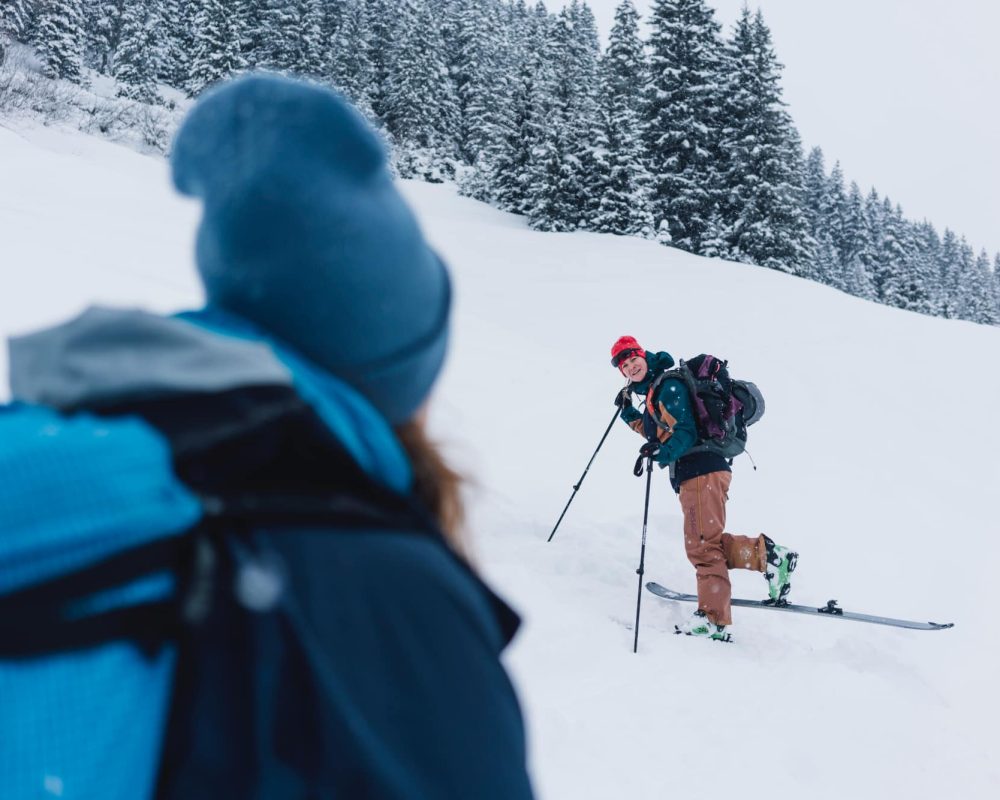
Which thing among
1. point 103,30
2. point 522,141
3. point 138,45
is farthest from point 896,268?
point 103,30

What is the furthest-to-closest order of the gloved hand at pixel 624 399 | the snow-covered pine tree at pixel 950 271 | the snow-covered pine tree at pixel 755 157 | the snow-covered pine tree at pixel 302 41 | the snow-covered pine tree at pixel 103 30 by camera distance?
the snow-covered pine tree at pixel 950 271, the snow-covered pine tree at pixel 103 30, the snow-covered pine tree at pixel 302 41, the snow-covered pine tree at pixel 755 157, the gloved hand at pixel 624 399

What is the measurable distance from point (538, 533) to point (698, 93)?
27638 millimetres

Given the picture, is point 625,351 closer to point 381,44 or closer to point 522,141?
point 522,141

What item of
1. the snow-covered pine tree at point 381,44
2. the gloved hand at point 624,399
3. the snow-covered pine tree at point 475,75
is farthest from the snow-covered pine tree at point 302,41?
the gloved hand at point 624,399

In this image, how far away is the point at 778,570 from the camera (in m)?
5.32

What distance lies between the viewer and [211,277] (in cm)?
88

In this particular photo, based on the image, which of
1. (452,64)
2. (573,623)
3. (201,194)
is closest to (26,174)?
(573,623)

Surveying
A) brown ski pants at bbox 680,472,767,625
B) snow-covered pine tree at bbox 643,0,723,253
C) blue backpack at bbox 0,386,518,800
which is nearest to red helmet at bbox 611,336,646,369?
brown ski pants at bbox 680,472,767,625

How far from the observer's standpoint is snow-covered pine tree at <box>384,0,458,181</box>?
42.8 m

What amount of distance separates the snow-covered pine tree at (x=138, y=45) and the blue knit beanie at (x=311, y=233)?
50.4 m

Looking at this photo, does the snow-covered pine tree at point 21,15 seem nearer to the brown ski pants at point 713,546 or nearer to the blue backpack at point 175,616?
the brown ski pants at point 713,546

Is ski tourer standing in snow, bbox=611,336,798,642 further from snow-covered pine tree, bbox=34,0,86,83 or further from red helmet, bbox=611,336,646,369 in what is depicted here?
snow-covered pine tree, bbox=34,0,86,83

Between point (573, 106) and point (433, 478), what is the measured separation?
98.4ft

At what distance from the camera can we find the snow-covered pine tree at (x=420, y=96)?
141 feet
